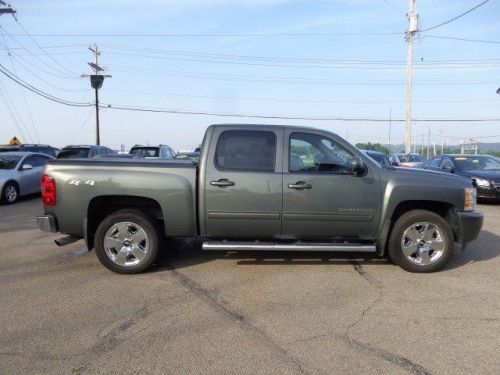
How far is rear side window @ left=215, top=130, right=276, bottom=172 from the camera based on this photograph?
5520mm

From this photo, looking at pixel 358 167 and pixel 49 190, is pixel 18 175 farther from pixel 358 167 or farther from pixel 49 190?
pixel 358 167

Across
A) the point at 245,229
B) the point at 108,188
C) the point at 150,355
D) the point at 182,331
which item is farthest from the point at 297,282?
the point at 108,188

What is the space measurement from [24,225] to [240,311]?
649cm

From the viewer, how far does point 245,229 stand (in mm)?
5516

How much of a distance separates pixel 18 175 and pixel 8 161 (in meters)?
0.71

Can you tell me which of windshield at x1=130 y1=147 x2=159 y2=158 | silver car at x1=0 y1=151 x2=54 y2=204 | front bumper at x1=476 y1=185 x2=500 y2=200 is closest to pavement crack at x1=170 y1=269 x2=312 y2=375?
silver car at x1=0 y1=151 x2=54 y2=204

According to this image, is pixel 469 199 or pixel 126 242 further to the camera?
pixel 469 199

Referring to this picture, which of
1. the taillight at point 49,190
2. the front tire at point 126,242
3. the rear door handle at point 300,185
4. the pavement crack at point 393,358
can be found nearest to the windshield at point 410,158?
the rear door handle at point 300,185

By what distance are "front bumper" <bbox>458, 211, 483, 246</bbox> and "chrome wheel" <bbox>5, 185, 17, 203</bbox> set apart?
1146 cm

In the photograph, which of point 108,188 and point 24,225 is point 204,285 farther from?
point 24,225

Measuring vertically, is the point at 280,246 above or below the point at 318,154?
below

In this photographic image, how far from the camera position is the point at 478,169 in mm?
13352

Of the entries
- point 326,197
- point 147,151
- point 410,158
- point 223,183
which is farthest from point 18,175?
point 410,158

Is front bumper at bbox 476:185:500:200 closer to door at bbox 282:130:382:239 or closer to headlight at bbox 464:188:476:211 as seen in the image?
headlight at bbox 464:188:476:211
